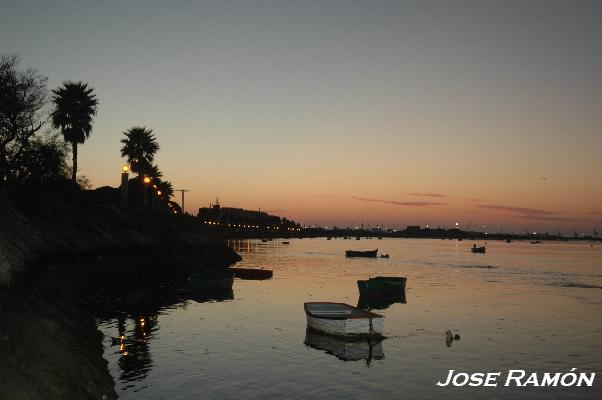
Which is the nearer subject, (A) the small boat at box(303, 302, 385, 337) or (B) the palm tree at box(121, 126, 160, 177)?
(A) the small boat at box(303, 302, 385, 337)

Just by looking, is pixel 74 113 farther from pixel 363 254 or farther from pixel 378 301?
pixel 363 254

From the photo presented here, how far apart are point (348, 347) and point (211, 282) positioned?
25758 millimetres

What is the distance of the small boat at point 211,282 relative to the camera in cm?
5178

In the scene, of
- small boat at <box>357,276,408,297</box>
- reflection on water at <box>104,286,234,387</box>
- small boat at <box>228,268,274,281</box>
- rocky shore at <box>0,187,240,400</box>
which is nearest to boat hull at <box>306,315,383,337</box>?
reflection on water at <box>104,286,234,387</box>

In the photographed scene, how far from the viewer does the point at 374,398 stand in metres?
21.0

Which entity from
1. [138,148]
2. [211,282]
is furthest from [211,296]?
[138,148]

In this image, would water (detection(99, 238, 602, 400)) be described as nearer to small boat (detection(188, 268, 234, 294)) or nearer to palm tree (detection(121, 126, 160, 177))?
small boat (detection(188, 268, 234, 294))

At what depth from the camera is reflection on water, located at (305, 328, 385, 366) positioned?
2742 cm

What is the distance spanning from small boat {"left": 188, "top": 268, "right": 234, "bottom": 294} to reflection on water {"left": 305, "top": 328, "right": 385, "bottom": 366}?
21.8m

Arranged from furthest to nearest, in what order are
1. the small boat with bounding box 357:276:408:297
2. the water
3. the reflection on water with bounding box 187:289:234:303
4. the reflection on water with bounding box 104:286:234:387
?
the small boat with bounding box 357:276:408:297, the reflection on water with bounding box 187:289:234:303, the reflection on water with bounding box 104:286:234:387, the water

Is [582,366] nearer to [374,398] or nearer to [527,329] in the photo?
[527,329]

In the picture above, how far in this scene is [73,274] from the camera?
4309 cm

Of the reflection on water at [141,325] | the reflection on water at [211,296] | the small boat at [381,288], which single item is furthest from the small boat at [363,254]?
the reflection on water at [211,296]

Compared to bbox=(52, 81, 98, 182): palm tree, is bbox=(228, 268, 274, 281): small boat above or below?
below
